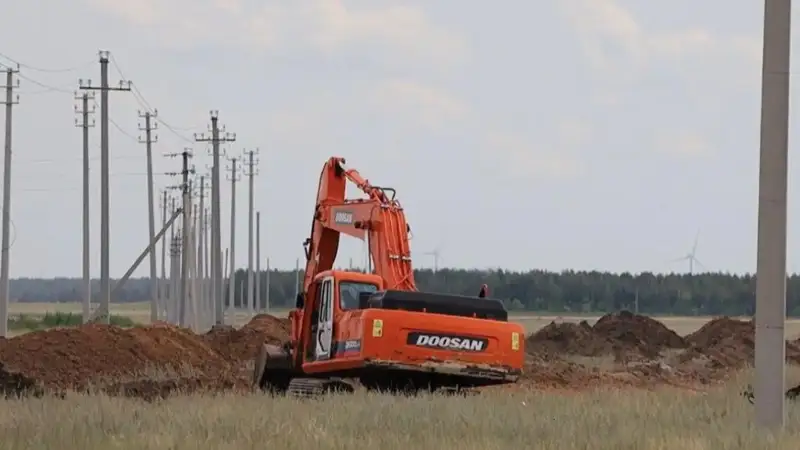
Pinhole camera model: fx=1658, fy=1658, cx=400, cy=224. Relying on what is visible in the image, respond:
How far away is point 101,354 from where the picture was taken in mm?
38844

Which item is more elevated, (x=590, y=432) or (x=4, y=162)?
(x=4, y=162)

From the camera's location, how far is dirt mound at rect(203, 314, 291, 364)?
43812 mm

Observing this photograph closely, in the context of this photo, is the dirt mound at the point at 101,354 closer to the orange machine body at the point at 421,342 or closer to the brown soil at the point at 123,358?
the brown soil at the point at 123,358

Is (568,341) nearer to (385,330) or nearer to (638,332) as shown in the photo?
(638,332)

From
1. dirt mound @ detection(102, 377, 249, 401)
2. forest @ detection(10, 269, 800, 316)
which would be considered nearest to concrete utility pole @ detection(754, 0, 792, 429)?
dirt mound @ detection(102, 377, 249, 401)

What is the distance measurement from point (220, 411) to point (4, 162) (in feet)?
123

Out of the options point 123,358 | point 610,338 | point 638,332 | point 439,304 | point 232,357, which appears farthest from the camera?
point 638,332

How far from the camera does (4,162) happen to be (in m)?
53.6

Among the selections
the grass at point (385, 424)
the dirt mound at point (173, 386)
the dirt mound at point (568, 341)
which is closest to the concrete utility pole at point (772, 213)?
the grass at point (385, 424)

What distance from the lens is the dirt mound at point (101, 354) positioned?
36.2 m

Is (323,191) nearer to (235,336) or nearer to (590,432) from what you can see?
(590,432)

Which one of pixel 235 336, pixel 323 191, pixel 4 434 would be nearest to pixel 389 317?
pixel 323 191

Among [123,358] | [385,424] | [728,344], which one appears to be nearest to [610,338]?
[728,344]

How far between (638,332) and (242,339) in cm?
1595
